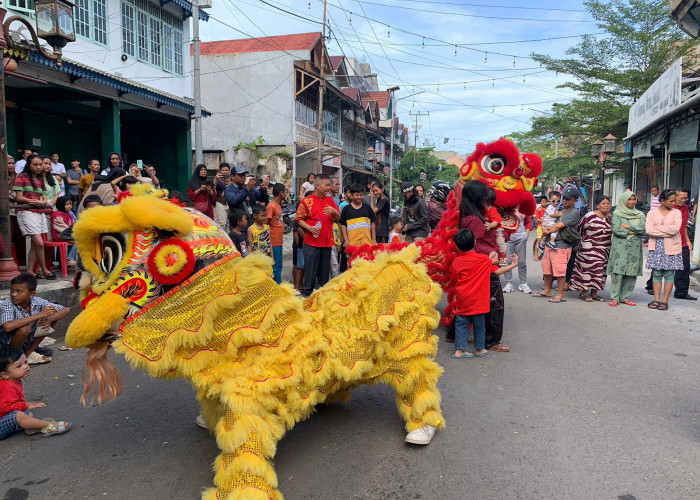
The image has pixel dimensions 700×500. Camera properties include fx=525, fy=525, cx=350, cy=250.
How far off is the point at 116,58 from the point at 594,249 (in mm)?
11876

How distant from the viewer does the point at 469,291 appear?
4.80m

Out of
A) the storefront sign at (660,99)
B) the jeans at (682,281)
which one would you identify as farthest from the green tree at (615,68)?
the jeans at (682,281)

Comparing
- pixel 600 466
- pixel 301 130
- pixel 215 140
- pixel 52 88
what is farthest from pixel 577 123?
pixel 600 466

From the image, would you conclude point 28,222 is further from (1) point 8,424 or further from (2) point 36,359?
(1) point 8,424

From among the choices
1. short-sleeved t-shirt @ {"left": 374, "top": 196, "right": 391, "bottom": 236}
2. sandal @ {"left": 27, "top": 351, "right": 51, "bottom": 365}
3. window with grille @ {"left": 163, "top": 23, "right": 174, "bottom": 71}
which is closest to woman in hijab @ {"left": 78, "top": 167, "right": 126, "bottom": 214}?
sandal @ {"left": 27, "top": 351, "right": 51, "bottom": 365}

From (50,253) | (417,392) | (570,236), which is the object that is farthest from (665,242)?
(50,253)

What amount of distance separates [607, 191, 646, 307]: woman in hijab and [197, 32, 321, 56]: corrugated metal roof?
62.9 ft

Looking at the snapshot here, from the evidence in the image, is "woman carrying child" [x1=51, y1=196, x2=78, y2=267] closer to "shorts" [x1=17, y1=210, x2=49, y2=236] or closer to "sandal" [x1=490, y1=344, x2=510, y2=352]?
"shorts" [x1=17, y1=210, x2=49, y2=236]

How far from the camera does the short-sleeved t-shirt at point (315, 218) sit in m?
6.86

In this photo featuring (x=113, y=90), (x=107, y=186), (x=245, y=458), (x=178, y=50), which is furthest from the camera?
(x=178, y=50)

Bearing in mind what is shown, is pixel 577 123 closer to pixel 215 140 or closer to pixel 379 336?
pixel 215 140

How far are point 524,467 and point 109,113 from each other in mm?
12488

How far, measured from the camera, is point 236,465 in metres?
2.29

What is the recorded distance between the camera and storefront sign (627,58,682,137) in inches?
445
